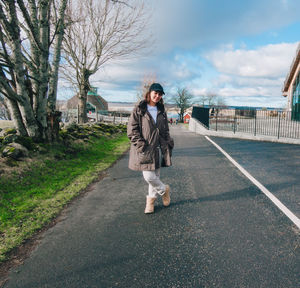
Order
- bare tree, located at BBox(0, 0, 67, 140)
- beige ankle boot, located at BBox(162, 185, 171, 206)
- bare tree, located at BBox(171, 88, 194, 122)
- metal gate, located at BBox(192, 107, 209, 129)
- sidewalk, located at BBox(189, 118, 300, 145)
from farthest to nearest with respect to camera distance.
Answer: bare tree, located at BBox(171, 88, 194, 122)
metal gate, located at BBox(192, 107, 209, 129)
sidewalk, located at BBox(189, 118, 300, 145)
bare tree, located at BBox(0, 0, 67, 140)
beige ankle boot, located at BBox(162, 185, 171, 206)

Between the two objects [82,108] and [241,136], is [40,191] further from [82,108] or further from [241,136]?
[82,108]

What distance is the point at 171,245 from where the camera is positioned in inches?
114

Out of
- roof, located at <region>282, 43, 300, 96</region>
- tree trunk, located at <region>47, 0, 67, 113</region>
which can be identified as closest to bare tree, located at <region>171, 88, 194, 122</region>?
roof, located at <region>282, 43, 300, 96</region>

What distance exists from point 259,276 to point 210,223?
1.19 meters

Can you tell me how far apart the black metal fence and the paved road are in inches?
472

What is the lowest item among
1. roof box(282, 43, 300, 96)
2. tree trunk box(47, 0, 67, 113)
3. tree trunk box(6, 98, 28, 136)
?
tree trunk box(6, 98, 28, 136)

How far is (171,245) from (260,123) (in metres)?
14.9

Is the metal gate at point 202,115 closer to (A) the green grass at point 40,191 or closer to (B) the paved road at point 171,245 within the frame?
(A) the green grass at point 40,191

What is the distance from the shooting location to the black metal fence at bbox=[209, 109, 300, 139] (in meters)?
15.0

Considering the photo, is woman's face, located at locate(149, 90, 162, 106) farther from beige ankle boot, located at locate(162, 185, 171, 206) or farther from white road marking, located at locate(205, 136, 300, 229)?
white road marking, located at locate(205, 136, 300, 229)

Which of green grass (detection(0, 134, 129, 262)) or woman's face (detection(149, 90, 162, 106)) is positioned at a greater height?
woman's face (detection(149, 90, 162, 106))

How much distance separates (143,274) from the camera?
7.68ft

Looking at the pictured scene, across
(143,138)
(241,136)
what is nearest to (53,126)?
(143,138)

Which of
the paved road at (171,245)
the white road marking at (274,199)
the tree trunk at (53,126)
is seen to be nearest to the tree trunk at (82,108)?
the tree trunk at (53,126)
